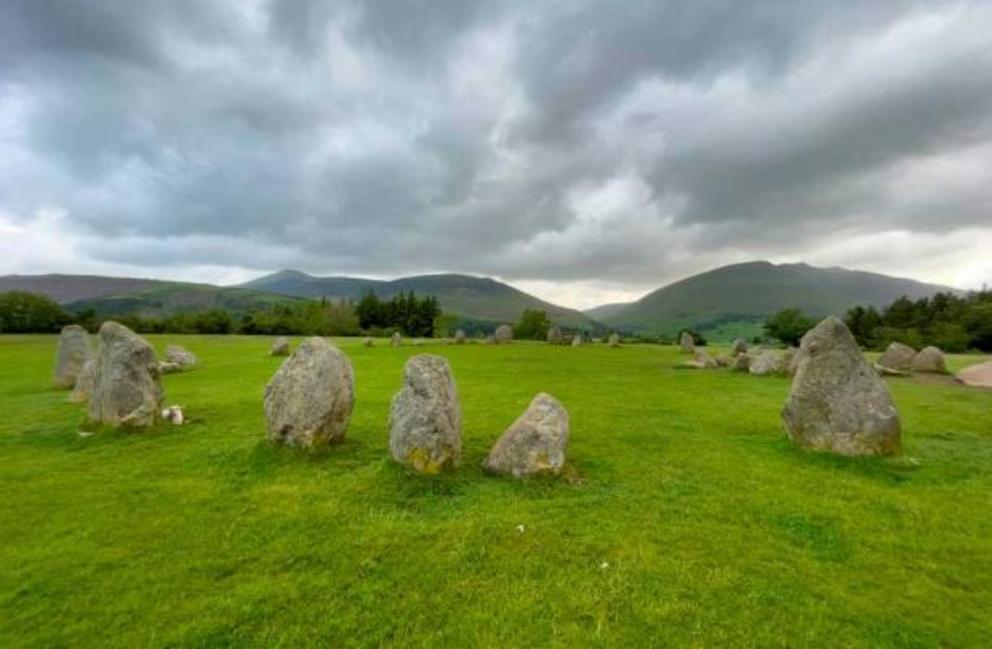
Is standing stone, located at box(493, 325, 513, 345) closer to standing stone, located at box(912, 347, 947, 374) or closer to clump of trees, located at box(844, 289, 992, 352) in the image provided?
standing stone, located at box(912, 347, 947, 374)

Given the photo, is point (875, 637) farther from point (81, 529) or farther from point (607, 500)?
point (81, 529)

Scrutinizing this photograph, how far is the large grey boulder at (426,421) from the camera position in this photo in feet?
33.0

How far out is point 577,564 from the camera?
692 centimetres

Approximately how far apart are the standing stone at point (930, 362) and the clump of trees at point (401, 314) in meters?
76.4

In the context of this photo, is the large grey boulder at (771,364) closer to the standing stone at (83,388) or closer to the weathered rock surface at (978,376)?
the weathered rock surface at (978,376)

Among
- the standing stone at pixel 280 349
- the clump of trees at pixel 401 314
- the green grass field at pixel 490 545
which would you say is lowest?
the green grass field at pixel 490 545

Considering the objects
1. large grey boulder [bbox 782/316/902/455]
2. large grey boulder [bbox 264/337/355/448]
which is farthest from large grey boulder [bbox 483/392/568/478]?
large grey boulder [bbox 782/316/902/455]

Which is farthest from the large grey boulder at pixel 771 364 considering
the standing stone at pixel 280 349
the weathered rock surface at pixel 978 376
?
the standing stone at pixel 280 349

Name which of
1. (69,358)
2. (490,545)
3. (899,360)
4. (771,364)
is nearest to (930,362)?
(899,360)

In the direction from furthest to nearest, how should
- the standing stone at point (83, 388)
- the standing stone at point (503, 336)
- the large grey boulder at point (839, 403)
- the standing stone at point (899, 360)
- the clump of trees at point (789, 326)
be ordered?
the clump of trees at point (789, 326), the standing stone at point (503, 336), the standing stone at point (899, 360), the standing stone at point (83, 388), the large grey boulder at point (839, 403)

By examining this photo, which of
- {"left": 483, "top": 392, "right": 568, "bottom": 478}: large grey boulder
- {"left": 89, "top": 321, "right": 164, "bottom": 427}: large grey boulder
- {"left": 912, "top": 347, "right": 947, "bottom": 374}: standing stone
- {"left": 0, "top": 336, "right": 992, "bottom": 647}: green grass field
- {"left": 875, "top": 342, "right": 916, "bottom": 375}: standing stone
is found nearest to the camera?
{"left": 0, "top": 336, "right": 992, "bottom": 647}: green grass field

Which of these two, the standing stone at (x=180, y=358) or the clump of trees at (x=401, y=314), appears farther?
the clump of trees at (x=401, y=314)

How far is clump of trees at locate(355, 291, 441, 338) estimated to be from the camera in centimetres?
10112

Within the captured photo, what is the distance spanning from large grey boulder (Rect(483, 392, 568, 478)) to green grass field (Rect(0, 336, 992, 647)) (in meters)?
0.35
